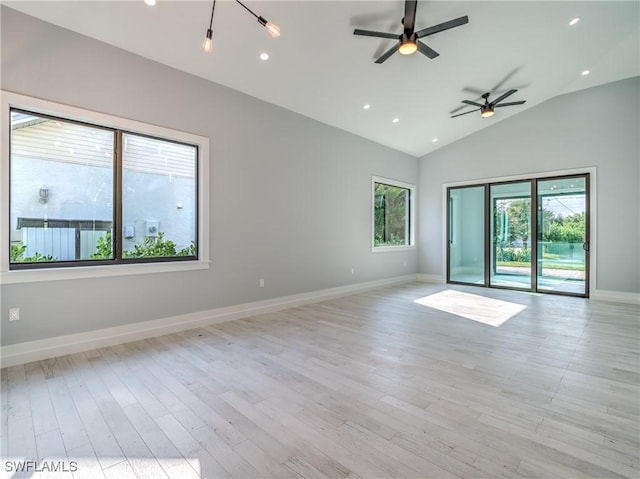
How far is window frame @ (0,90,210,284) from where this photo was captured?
2871mm

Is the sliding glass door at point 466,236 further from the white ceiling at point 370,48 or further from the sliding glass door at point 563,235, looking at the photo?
the white ceiling at point 370,48

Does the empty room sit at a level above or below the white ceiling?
below

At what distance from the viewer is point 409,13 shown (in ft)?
10.2

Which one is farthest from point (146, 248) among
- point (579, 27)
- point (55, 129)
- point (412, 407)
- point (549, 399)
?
point (579, 27)

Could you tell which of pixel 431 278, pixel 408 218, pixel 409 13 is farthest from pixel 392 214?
pixel 409 13

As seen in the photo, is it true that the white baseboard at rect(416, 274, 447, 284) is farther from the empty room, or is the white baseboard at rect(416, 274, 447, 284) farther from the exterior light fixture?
the exterior light fixture

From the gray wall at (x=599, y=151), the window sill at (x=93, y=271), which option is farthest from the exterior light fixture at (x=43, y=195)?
the gray wall at (x=599, y=151)

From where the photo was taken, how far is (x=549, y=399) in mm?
2309

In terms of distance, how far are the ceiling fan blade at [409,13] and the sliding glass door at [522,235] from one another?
5060 millimetres

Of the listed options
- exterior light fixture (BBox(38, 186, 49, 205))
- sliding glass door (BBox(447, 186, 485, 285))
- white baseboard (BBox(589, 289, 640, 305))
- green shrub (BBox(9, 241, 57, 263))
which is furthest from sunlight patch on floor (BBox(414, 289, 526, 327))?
exterior light fixture (BBox(38, 186, 49, 205))

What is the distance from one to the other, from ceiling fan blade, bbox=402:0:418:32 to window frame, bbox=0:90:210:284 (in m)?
2.80

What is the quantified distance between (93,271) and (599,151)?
848 cm

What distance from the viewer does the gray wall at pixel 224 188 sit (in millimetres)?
3051

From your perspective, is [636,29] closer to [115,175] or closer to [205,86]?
[205,86]
